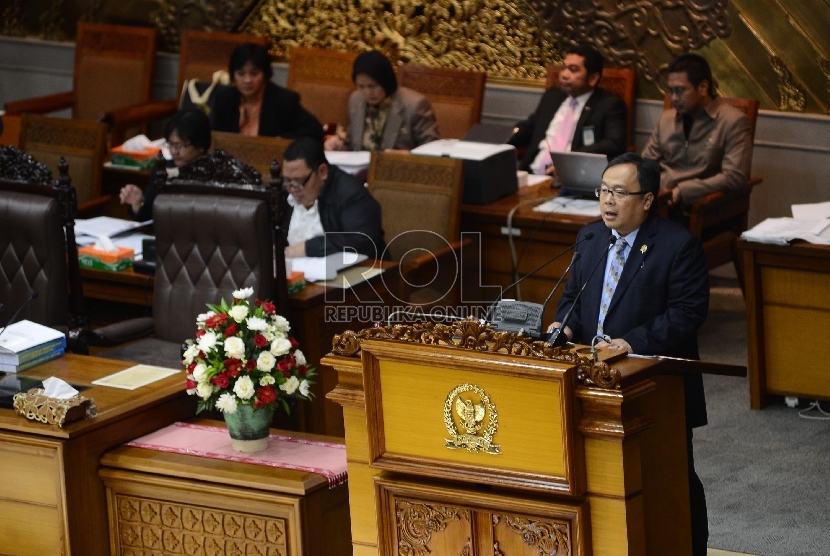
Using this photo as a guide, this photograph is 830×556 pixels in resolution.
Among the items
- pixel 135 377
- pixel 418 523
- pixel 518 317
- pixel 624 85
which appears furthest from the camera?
pixel 624 85

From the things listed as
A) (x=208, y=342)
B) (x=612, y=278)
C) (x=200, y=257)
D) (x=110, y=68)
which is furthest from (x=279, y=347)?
(x=110, y=68)

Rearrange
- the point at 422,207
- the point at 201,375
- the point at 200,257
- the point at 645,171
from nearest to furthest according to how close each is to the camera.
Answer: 1. the point at 645,171
2. the point at 201,375
3. the point at 200,257
4. the point at 422,207

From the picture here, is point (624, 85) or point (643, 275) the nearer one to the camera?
point (643, 275)

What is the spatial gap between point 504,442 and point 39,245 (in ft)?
7.79

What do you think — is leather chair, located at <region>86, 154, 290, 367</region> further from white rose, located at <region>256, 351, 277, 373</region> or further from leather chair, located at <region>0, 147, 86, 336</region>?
white rose, located at <region>256, 351, 277, 373</region>

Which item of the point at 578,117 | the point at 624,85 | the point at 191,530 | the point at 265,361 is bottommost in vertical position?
the point at 191,530

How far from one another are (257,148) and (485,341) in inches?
126

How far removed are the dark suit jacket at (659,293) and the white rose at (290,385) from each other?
26.6 inches

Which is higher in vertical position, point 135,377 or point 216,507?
point 135,377

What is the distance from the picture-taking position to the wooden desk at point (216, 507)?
10.2 ft

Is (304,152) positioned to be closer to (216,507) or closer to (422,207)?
(422,207)

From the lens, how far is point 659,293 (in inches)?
126

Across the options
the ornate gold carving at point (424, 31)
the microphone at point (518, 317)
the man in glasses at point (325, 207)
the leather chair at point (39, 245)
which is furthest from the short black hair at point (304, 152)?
the ornate gold carving at point (424, 31)

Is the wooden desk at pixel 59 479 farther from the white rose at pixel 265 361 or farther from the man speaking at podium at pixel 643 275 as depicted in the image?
the man speaking at podium at pixel 643 275
